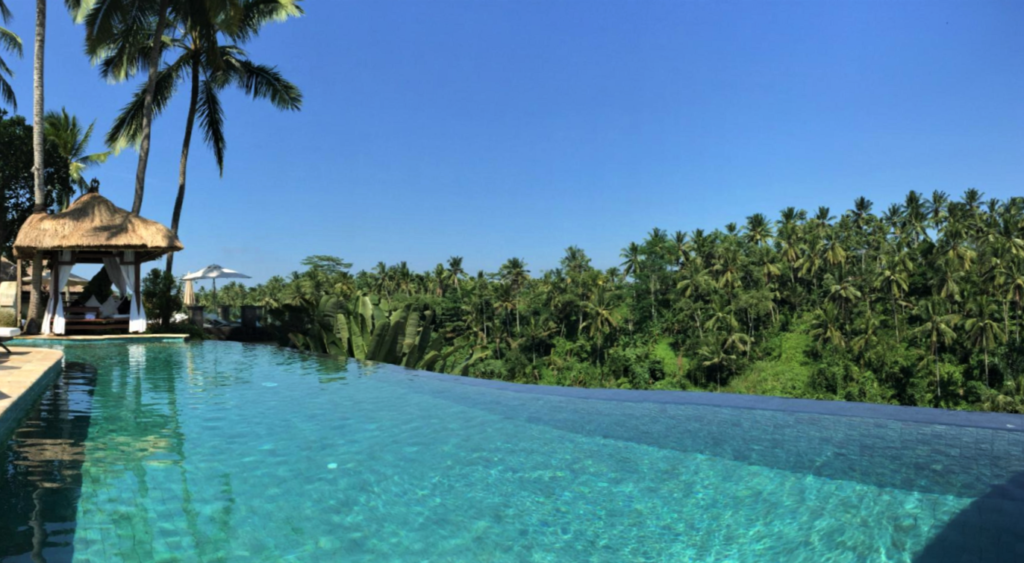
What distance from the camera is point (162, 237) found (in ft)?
42.6

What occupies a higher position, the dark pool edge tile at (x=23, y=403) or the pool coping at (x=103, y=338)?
the pool coping at (x=103, y=338)

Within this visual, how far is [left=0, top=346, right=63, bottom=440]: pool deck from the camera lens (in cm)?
457

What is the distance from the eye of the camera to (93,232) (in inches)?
496

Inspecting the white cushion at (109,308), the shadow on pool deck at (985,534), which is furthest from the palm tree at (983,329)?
the white cushion at (109,308)

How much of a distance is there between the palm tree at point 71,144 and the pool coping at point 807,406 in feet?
73.3

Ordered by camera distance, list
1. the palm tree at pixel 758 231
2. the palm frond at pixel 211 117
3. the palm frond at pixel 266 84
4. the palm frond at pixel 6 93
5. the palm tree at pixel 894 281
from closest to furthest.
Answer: the palm frond at pixel 211 117 < the palm frond at pixel 266 84 < the palm frond at pixel 6 93 < the palm tree at pixel 894 281 < the palm tree at pixel 758 231

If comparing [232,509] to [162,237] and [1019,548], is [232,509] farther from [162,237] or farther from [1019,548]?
[162,237]

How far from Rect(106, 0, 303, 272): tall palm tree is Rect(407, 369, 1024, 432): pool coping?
1175 cm

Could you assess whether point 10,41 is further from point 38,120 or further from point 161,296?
point 161,296

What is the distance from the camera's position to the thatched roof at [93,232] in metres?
12.4

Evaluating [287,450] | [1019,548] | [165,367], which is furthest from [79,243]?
[1019,548]

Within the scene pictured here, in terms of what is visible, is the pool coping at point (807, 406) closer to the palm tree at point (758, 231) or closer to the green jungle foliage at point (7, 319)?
the green jungle foliage at point (7, 319)

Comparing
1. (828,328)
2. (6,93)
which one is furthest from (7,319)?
(828,328)

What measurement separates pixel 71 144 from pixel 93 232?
43.9 feet
